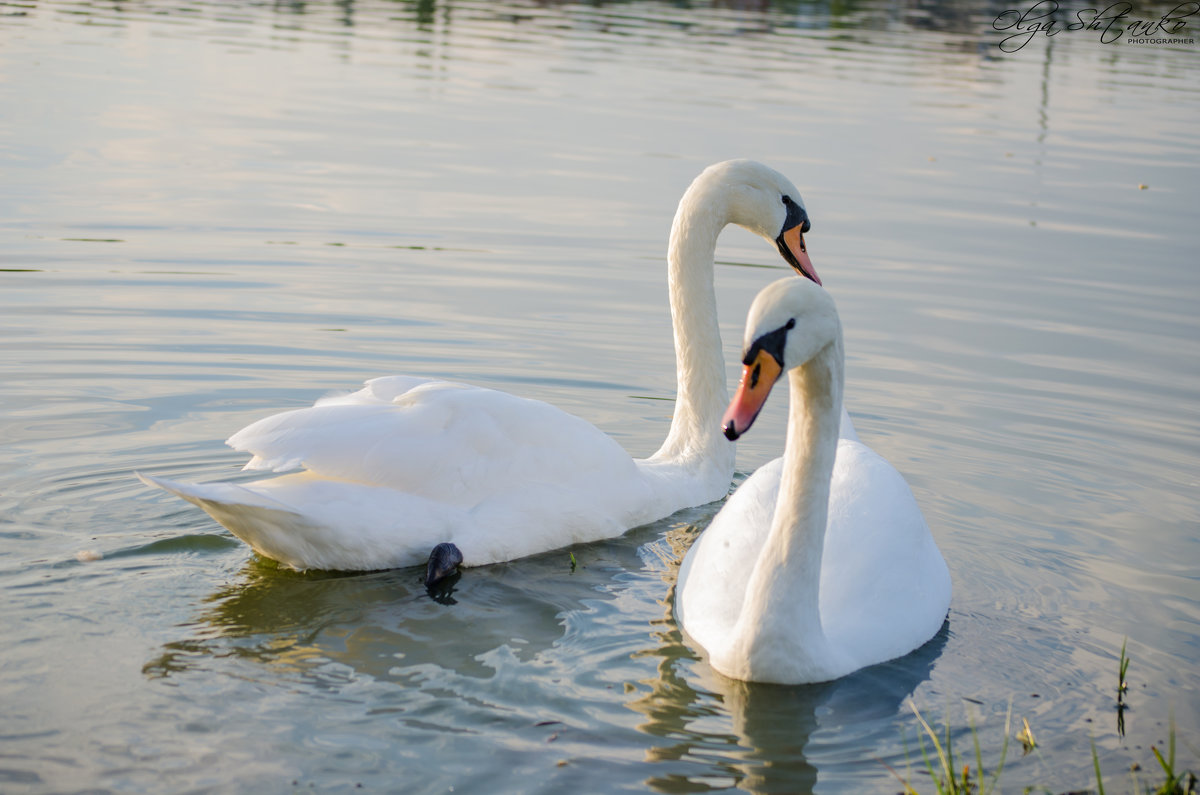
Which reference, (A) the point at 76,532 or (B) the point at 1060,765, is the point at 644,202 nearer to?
(A) the point at 76,532

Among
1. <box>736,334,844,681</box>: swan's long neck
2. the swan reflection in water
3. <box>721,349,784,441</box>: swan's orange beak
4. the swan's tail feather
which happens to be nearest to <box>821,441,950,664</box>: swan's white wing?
the swan reflection in water

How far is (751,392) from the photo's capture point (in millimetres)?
4281

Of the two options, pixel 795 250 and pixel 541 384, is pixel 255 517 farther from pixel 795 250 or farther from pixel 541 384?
pixel 541 384

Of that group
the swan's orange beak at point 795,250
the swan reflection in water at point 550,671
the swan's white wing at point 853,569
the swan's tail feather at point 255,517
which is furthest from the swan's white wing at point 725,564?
the swan's orange beak at point 795,250

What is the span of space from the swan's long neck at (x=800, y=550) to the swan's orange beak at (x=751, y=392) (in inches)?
13.8

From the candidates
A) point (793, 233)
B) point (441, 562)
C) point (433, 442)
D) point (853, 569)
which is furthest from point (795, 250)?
point (441, 562)

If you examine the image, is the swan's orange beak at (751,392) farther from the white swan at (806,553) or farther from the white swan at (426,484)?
the white swan at (426,484)

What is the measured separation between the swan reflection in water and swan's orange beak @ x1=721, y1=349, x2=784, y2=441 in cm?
102

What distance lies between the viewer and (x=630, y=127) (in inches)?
677

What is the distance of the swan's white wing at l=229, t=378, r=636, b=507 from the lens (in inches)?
219

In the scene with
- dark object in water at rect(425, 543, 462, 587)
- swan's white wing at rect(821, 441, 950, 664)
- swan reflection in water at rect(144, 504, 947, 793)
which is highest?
swan's white wing at rect(821, 441, 950, 664)

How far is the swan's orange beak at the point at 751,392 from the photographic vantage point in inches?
165

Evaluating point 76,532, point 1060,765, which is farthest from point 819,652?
point 76,532

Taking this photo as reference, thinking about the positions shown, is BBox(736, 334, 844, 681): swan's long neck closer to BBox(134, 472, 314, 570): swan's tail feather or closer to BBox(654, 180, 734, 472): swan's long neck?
BBox(134, 472, 314, 570): swan's tail feather
